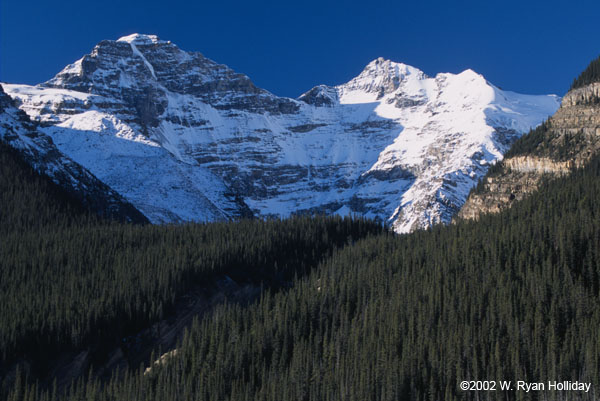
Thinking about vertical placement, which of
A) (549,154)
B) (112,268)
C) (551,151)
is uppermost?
(551,151)

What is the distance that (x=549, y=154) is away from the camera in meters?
178

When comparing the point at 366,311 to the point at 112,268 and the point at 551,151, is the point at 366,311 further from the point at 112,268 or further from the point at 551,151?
the point at 551,151

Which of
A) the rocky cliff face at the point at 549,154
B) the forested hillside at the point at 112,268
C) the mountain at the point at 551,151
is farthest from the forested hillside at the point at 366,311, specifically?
the mountain at the point at 551,151

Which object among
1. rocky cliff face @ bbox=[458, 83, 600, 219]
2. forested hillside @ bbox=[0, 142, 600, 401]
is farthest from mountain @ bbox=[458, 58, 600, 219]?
forested hillside @ bbox=[0, 142, 600, 401]

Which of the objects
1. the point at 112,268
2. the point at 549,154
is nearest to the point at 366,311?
the point at 112,268

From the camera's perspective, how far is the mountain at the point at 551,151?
172 metres

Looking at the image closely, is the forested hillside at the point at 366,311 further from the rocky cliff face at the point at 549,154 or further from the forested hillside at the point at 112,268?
the rocky cliff face at the point at 549,154

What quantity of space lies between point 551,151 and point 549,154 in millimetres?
1006

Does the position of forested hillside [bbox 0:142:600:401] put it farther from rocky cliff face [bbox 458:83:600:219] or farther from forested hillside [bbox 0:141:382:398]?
rocky cliff face [bbox 458:83:600:219]

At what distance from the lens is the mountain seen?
172500mm

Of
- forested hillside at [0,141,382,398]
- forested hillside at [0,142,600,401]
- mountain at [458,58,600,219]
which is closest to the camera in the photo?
forested hillside at [0,142,600,401]

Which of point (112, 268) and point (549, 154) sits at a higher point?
point (549, 154)

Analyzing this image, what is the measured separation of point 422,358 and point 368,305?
2399 centimetres

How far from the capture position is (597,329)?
324 ft
